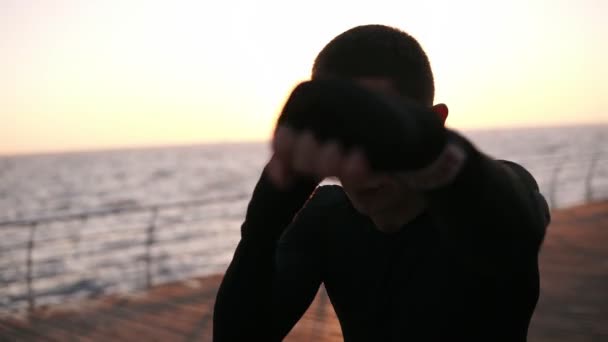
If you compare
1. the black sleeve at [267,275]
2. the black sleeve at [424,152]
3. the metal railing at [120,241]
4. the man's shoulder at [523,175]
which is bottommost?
the metal railing at [120,241]

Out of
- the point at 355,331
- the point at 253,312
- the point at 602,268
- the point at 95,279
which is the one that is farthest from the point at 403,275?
the point at 95,279

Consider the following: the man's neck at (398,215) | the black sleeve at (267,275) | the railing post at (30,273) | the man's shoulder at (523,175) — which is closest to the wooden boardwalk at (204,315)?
the railing post at (30,273)

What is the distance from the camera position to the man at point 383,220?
73cm

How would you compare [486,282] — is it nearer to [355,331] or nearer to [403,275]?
[403,275]

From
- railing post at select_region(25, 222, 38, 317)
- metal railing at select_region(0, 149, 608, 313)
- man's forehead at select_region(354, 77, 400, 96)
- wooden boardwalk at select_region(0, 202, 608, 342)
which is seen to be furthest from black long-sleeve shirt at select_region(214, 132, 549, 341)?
railing post at select_region(25, 222, 38, 317)

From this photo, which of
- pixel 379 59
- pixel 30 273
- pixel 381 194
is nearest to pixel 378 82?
pixel 379 59

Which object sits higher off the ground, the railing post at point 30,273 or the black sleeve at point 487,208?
the black sleeve at point 487,208

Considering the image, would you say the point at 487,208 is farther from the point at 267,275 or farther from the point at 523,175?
the point at 267,275

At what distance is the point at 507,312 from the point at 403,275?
0.72 ft

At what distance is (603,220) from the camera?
1062 centimetres

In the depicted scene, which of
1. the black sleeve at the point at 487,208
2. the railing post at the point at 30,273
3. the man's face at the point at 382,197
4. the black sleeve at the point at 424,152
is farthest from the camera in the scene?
the railing post at the point at 30,273

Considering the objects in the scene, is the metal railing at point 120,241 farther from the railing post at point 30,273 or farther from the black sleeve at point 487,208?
the black sleeve at point 487,208

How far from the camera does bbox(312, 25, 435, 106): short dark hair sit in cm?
117

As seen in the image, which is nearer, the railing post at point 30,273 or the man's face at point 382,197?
the man's face at point 382,197
